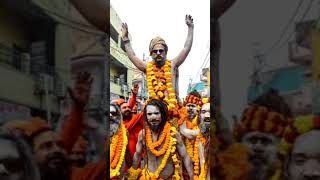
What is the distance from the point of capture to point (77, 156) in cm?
233

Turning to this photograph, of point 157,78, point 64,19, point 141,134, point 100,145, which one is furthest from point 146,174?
point 64,19

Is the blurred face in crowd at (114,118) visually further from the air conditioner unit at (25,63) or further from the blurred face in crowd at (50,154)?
the air conditioner unit at (25,63)

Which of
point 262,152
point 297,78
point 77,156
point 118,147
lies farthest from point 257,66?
point 118,147

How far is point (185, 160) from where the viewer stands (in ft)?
17.0

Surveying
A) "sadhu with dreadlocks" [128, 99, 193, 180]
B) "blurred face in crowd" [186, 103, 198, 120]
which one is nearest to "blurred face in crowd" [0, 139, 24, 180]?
"sadhu with dreadlocks" [128, 99, 193, 180]

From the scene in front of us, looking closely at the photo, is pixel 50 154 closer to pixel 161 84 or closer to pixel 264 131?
pixel 264 131

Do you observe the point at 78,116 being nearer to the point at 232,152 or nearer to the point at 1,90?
the point at 1,90

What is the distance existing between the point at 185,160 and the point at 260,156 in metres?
2.92

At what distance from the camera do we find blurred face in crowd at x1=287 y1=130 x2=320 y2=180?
2.15 metres

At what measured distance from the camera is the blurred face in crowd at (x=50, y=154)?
2205mm

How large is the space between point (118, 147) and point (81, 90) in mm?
3010

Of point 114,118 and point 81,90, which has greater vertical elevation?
point 81,90

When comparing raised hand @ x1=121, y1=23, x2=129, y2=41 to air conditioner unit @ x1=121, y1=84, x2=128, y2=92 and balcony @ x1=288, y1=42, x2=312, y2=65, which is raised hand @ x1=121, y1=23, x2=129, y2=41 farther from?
balcony @ x1=288, y1=42, x2=312, y2=65

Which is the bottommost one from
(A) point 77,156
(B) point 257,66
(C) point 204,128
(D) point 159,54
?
(C) point 204,128
